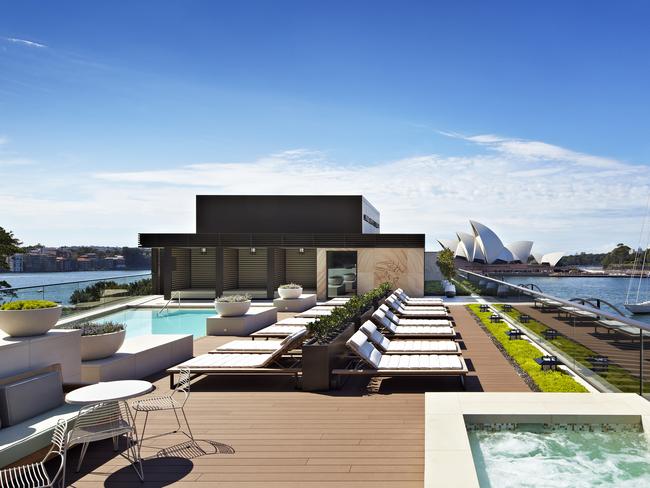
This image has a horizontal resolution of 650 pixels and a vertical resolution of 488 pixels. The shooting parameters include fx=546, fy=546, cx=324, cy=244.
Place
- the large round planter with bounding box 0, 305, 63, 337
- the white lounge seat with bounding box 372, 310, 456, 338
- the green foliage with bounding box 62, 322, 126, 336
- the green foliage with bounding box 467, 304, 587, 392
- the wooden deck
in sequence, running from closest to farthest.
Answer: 1. the wooden deck
2. the large round planter with bounding box 0, 305, 63, 337
3. the green foliage with bounding box 467, 304, 587, 392
4. the green foliage with bounding box 62, 322, 126, 336
5. the white lounge seat with bounding box 372, 310, 456, 338

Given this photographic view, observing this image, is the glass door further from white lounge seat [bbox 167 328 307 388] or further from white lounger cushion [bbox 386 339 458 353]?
white lounge seat [bbox 167 328 307 388]

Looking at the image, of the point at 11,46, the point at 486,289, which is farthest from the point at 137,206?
the point at 486,289

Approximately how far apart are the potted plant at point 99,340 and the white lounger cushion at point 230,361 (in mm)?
1146

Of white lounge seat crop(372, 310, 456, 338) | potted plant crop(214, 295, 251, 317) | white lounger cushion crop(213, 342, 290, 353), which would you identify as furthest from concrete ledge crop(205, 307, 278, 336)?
white lounge seat crop(372, 310, 456, 338)

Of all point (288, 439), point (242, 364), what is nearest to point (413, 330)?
point (242, 364)

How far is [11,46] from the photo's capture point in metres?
15.6

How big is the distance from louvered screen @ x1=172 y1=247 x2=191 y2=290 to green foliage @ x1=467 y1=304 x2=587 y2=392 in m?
15.1

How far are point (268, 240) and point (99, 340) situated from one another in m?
15.4

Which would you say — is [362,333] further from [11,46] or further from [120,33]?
[11,46]

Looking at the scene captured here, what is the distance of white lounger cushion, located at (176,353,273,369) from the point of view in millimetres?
7469

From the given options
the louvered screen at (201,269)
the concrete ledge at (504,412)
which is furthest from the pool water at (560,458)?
the louvered screen at (201,269)

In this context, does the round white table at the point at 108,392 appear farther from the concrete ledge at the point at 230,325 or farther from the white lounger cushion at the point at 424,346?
the concrete ledge at the point at 230,325

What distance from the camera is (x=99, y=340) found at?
7.64 metres

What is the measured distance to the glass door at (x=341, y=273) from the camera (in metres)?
22.5
